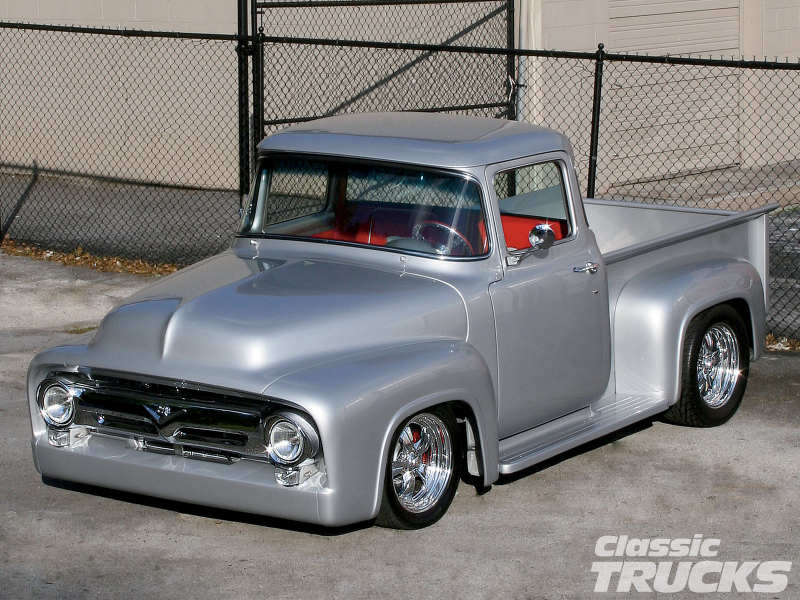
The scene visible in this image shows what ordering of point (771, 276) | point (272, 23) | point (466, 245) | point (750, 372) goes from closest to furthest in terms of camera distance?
point (466, 245)
point (750, 372)
point (771, 276)
point (272, 23)

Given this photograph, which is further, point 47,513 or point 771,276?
point 771,276

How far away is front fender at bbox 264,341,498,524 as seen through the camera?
4.45 meters

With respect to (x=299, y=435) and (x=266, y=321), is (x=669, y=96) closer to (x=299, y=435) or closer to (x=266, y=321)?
(x=266, y=321)

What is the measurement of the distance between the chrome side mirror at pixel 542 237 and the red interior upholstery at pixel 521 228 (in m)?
0.30

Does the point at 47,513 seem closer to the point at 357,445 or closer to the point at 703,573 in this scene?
the point at 357,445

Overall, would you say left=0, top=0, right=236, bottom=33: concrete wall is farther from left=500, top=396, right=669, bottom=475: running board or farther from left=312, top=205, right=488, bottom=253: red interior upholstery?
A: left=500, top=396, right=669, bottom=475: running board

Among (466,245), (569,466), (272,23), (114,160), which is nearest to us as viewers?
(466,245)

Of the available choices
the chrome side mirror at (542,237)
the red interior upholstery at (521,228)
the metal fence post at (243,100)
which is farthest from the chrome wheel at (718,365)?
the metal fence post at (243,100)

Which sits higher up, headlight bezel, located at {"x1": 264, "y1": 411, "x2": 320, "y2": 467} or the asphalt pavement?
headlight bezel, located at {"x1": 264, "y1": 411, "x2": 320, "y2": 467}

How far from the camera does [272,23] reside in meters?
13.2

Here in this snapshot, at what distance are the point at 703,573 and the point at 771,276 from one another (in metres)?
5.60

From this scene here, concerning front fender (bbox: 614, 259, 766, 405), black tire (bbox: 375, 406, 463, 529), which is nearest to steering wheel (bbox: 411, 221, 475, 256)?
black tire (bbox: 375, 406, 463, 529)

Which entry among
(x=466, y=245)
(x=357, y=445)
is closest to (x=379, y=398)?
(x=357, y=445)
